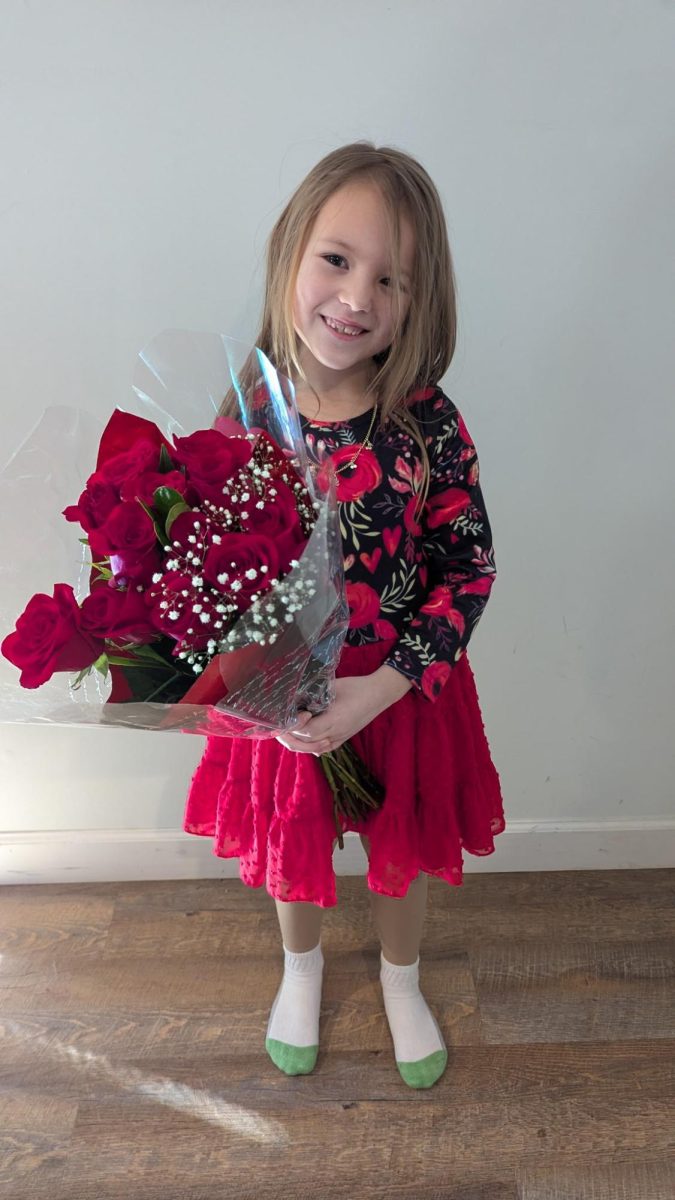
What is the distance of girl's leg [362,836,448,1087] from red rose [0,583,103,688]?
28.1 inches

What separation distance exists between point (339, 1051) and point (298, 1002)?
3.8 inches

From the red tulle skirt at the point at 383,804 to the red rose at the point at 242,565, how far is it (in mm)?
373

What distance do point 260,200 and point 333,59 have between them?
0.68 feet

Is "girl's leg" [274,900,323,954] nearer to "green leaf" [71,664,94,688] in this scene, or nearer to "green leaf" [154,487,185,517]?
"green leaf" [71,664,94,688]

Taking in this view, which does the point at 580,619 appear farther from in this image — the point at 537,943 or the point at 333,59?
the point at 333,59

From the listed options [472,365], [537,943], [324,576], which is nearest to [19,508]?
[324,576]

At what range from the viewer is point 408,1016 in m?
1.35

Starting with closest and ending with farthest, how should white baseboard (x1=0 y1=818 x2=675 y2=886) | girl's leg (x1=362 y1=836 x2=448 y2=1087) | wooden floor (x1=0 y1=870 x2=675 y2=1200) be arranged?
wooden floor (x1=0 y1=870 x2=675 y2=1200) < girl's leg (x1=362 y1=836 x2=448 y2=1087) < white baseboard (x1=0 y1=818 x2=675 y2=886)

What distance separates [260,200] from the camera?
1.27 m

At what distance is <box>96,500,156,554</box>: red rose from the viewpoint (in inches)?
28.4

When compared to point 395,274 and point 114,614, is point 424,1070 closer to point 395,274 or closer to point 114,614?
point 114,614

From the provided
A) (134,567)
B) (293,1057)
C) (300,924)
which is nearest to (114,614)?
(134,567)

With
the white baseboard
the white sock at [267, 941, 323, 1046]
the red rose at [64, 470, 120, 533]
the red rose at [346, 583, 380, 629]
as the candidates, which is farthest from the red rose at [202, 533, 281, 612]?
the white baseboard

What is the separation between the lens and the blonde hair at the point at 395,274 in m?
0.98
